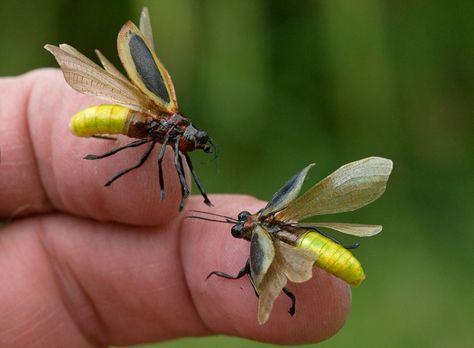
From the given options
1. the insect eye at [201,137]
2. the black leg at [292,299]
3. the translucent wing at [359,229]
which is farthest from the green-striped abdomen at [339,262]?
the insect eye at [201,137]

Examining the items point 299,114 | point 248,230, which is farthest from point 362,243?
point 248,230

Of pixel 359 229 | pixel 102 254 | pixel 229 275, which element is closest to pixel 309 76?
pixel 102 254

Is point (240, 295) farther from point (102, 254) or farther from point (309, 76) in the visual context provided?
point (309, 76)

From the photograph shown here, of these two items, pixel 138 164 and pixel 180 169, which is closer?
pixel 180 169

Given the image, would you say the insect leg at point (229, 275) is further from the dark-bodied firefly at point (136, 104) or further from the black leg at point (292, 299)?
the dark-bodied firefly at point (136, 104)

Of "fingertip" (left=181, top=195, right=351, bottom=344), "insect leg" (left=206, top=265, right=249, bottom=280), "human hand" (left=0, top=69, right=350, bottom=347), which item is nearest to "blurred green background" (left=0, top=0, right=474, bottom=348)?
"human hand" (left=0, top=69, right=350, bottom=347)

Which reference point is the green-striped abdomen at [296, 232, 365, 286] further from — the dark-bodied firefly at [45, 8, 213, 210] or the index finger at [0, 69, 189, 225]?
the index finger at [0, 69, 189, 225]
